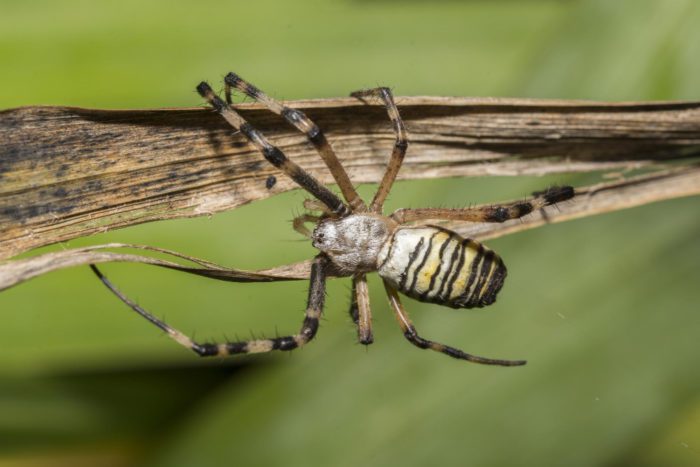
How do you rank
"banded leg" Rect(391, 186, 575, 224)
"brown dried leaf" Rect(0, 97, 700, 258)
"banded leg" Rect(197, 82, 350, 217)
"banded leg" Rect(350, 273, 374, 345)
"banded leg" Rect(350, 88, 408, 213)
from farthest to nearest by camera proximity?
"banded leg" Rect(350, 273, 374, 345), "banded leg" Rect(391, 186, 575, 224), "banded leg" Rect(350, 88, 408, 213), "banded leg" Rect(197, 82, 350, 217), "brown dried leaf" Rect(0, 97, 700, 258)

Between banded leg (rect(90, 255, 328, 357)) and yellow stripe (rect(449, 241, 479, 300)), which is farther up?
yellow stripe (rect(449, 241, 479, 300))

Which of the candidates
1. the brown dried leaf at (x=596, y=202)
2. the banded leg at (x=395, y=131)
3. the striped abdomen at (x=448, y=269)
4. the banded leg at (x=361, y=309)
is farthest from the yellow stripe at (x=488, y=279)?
the banded leg at (x=361, y=309)

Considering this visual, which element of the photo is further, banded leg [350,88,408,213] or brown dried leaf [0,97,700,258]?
banded leg [350,88,408,213]

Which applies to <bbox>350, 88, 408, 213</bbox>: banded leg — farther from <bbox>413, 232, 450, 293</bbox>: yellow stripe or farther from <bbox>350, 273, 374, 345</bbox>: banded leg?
<bbox>350, 273, 374, 345</bbox>: banded leg

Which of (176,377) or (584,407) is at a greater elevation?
(584,407)

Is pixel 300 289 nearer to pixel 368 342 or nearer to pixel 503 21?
pixel 368 342

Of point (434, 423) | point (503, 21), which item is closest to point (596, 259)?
point (434, 423)

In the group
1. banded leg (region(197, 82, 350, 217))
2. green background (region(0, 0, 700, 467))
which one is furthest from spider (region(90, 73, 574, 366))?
green background (region(0, 0, 700, 467))

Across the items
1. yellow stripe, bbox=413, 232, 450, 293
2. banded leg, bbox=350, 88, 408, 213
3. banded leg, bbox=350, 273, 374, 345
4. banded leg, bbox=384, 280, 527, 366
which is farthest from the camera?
banded leg, bbox=350, 273, 374, 345

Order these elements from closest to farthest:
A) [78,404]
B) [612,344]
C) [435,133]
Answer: [435,133], [612,344], [78,404]
